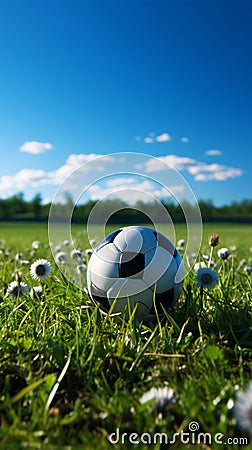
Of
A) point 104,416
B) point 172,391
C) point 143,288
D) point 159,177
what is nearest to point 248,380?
point 172,391

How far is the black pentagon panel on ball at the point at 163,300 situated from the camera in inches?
113

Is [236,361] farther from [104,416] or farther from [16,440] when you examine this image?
[16,440]

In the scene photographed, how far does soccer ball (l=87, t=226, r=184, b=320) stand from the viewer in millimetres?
2836

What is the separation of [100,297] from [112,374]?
750mm

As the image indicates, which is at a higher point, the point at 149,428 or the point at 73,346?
the point at 73,346

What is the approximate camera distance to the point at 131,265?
2.86 metres

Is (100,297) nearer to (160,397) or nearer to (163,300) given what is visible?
(163,300)

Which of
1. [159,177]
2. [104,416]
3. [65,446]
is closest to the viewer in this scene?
[65,446]

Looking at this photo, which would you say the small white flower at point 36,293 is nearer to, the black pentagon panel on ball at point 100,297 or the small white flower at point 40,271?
the small white flower at point 40,271

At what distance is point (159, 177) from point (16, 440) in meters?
2.20

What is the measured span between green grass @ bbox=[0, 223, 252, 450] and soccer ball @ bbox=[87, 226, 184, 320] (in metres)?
0.12

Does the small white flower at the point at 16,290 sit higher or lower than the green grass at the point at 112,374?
higher

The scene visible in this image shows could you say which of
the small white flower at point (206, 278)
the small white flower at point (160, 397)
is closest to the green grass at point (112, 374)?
the small white flower at point (160, 397)

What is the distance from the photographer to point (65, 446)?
1711 millimetres
